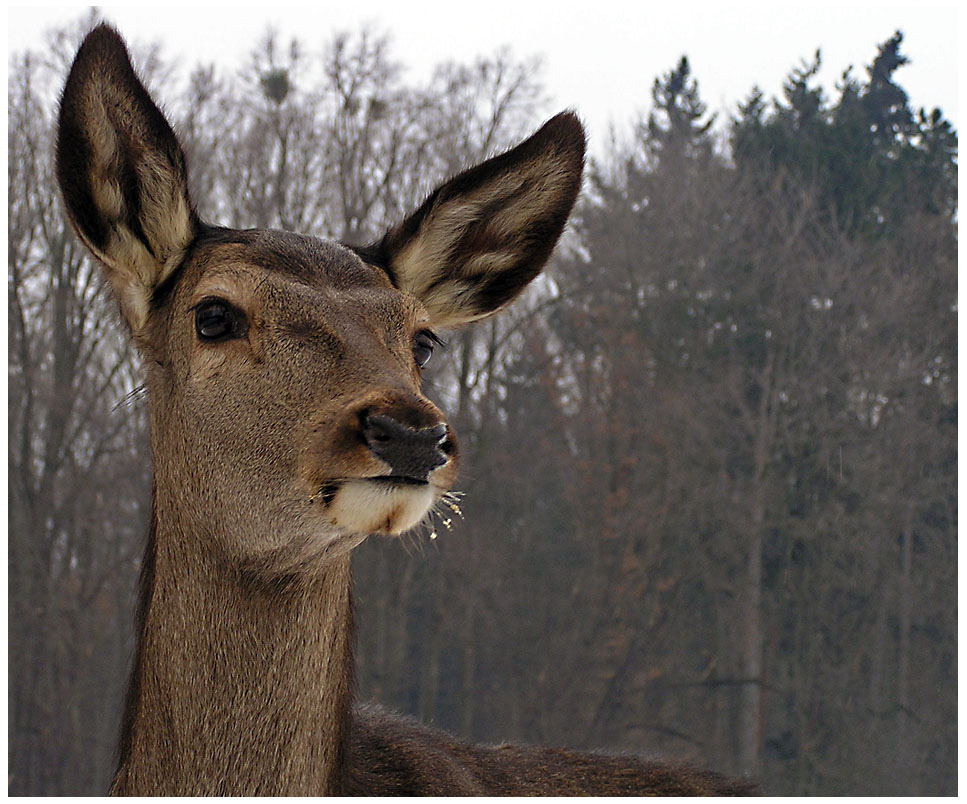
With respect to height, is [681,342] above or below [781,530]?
above

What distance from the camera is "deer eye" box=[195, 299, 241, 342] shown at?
3.42 metres

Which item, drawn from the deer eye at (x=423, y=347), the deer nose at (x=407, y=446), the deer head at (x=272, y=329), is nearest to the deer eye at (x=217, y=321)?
the deer head at (x=272, y=329)

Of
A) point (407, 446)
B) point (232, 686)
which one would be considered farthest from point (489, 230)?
point (232, 686)

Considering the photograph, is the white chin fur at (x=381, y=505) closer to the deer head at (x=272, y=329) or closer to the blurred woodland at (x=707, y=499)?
the deer head at (x=272, y=329)

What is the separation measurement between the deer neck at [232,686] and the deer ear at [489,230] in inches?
51.3

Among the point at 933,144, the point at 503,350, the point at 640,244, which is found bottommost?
the point at 503,350

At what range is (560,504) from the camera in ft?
108

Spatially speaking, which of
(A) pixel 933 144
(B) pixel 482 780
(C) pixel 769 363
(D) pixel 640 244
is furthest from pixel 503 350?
(B) pixel 482 780

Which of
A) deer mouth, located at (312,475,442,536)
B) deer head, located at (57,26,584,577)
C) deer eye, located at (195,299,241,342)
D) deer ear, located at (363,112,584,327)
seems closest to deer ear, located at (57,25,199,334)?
deer head, located at (57,26,584,577)

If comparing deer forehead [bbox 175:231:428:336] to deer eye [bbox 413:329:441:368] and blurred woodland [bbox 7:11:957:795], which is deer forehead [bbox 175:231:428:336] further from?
blurred woodland [bbox 7:11:957:795]

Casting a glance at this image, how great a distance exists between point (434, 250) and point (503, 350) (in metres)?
25.4

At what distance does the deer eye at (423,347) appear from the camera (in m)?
3.66

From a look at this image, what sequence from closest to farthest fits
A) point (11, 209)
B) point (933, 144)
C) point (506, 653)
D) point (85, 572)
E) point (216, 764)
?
point (216, 764) → point (11, 209) → point (85, 572) → point (506, 653) → point (933, 144)

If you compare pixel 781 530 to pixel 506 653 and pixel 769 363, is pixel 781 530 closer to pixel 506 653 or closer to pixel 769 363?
pixel 769 363
